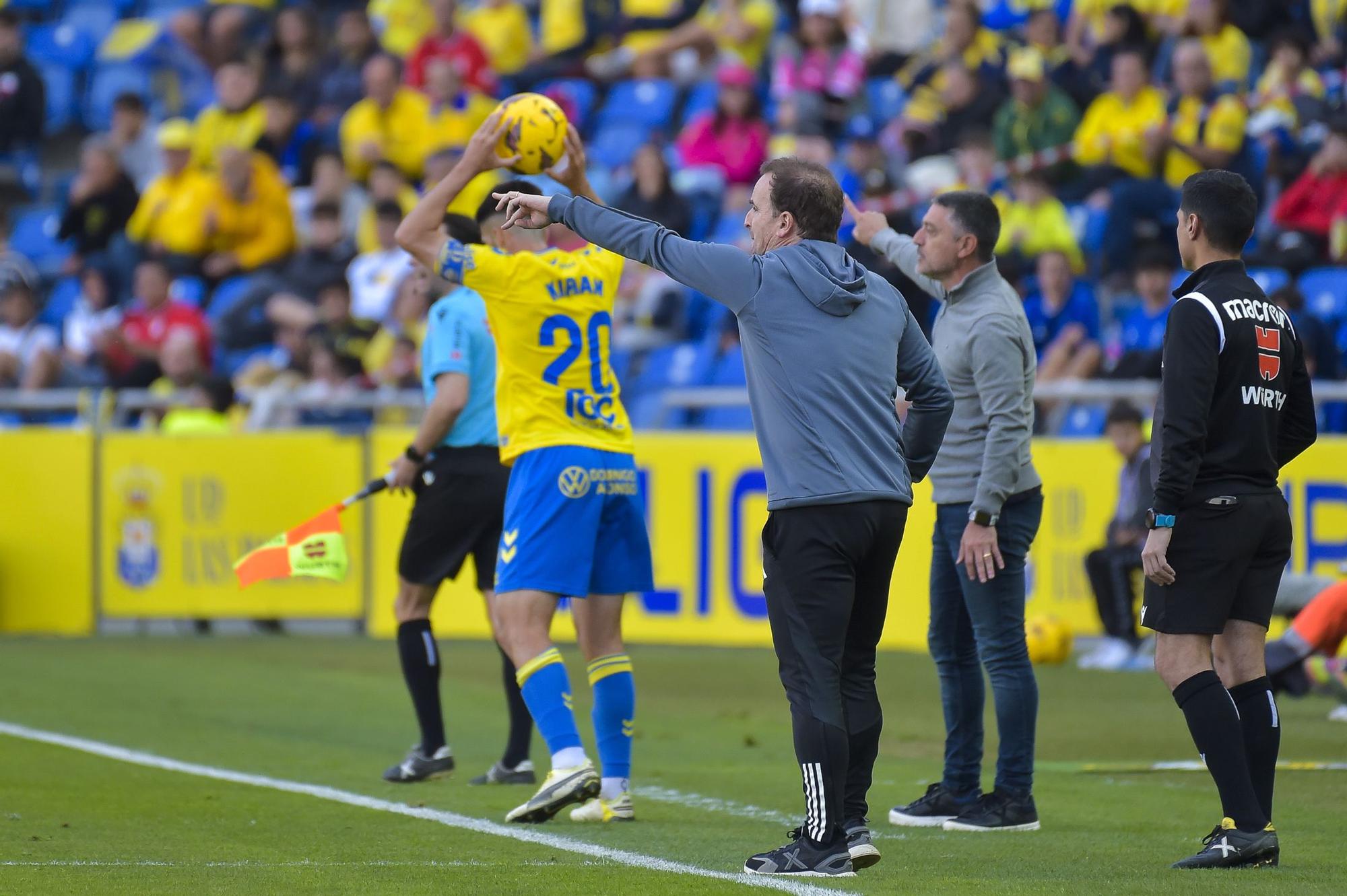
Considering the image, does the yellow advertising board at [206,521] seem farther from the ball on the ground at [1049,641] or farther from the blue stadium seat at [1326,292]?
the blue stadium seat at [1326,292]

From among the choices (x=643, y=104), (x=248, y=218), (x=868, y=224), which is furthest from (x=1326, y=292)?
(x=248, y=218)

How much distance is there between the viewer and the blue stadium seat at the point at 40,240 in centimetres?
2334

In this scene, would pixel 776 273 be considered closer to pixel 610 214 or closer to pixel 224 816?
pixel 610 214

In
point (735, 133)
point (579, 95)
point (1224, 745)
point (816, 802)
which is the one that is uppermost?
point (579, 95)

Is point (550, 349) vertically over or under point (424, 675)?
over

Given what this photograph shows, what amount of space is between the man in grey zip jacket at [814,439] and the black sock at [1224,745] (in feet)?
3.28

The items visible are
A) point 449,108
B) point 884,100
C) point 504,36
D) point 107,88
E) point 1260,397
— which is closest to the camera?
point 1260,397

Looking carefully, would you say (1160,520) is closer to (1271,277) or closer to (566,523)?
(566,523)

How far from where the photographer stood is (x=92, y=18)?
25609 millimetres

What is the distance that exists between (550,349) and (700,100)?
557 inches

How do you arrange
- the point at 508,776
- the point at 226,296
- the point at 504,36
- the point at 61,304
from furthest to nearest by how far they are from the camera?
1. the point at 504,36
2. the point at 61,304
3. the point at 226,296
4. the point at 508,776

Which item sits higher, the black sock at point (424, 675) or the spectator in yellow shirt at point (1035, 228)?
the spectator in yellow shirt at point (1035, 228)

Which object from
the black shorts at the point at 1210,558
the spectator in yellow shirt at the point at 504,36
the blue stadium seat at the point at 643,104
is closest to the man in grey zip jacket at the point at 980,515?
the black shorts at the point at 1210,558

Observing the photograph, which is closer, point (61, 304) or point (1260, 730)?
point (1260, 730)
